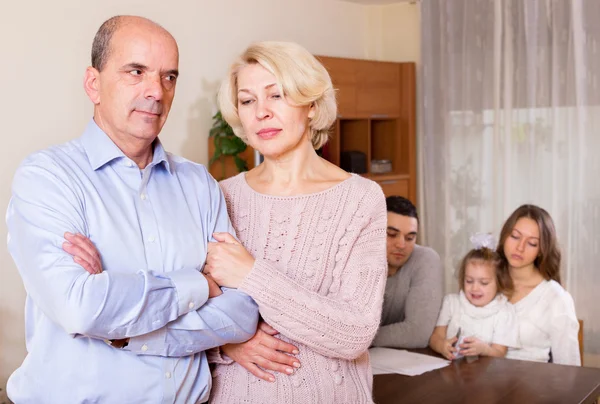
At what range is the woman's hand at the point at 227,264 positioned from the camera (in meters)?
1.92

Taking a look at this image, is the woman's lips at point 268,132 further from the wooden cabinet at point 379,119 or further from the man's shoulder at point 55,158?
the wooden cabinet at point 379,119

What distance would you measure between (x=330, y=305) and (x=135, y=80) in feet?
2.34

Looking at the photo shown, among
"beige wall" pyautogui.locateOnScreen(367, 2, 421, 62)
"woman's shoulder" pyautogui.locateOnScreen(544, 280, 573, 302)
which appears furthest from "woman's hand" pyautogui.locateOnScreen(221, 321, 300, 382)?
"beige wall" pyautogui.locateOnScreen(367, 2, 421, 62)

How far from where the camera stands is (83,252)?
1.67 m

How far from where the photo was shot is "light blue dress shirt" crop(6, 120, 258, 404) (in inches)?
65.7

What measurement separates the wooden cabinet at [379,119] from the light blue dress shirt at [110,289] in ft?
13.9

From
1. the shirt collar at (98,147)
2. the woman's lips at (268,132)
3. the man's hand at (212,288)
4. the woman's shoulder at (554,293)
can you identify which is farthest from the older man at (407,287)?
the shirt collar at (98,147)

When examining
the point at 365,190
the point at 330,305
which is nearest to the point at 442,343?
the point at 365,190

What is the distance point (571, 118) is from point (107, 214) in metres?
4.87

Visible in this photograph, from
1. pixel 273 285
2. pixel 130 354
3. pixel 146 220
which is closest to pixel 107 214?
pixel 146 220

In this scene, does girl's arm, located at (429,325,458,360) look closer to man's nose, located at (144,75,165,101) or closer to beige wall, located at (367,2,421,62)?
man's nose, located at (144,75,165,101)

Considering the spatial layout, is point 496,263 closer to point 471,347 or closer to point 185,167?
point 471,347

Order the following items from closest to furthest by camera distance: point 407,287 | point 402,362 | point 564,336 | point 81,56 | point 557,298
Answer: point 402,362 < point 564,336 < point 557,298 < point 407,287 < point 81,56

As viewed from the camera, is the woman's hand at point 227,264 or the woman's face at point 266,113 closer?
the woman's hand at point 227,264
